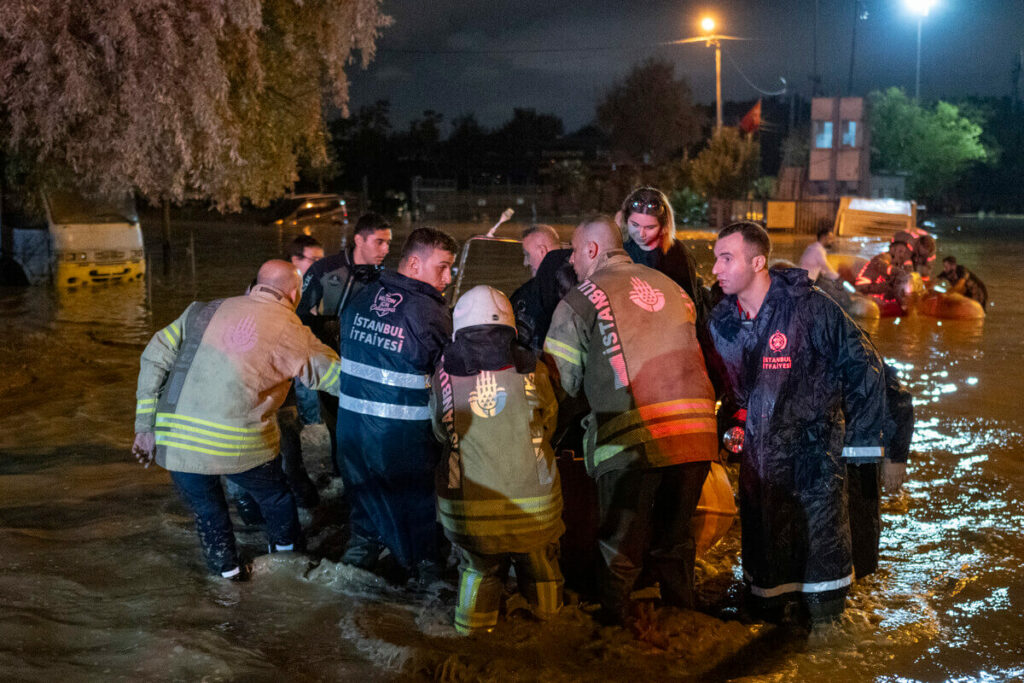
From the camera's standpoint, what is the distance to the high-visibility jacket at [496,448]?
409 cm

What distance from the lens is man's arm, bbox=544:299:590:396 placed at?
14.3 ft

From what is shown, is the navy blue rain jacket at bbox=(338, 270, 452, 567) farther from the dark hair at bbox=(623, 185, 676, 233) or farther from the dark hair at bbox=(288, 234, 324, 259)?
the dark hair at bbox=(288, 234, 324, 259)

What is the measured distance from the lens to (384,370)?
Answer: 478cm

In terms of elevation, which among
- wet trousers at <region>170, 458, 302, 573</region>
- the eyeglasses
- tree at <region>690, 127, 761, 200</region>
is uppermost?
tree at <region>690, 127, 761, 200</region>

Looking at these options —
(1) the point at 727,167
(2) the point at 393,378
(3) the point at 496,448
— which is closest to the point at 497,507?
(3) the point at 496,448

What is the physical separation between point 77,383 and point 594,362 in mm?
7844

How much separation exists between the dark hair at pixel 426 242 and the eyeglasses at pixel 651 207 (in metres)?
1.02

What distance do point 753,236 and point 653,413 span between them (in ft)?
3.30

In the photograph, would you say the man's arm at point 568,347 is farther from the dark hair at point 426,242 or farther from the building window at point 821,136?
the building window at point 821,136

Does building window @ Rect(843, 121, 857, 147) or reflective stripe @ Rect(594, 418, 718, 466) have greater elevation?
building window @ Rect(843, 121, 857, 147)

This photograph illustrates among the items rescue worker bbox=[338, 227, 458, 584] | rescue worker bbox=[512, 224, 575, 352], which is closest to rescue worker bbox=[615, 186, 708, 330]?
rescue worker bbox=[512, 224, 575, 352]

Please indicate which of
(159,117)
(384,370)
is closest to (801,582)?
(384,370)

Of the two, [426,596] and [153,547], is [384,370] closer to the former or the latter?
[426,596]

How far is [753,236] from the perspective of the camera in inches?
177
